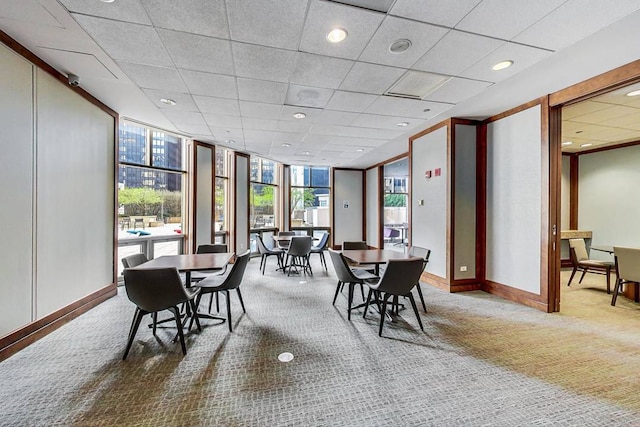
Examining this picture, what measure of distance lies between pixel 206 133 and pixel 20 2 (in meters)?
3.22

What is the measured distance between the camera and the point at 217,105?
3781 millimetres

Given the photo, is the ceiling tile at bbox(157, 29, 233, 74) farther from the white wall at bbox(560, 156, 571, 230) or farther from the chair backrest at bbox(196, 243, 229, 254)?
the white wall at bbox(560, 156, 571, 230)

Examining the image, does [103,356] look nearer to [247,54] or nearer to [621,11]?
[247,54]

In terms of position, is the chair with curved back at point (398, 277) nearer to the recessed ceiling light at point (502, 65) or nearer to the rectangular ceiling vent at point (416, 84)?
the rectangular ceiling vent at point (416, 84)

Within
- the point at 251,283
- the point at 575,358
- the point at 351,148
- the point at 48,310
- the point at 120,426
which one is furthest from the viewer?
the point at 351,148

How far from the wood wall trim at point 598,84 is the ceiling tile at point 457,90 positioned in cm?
103

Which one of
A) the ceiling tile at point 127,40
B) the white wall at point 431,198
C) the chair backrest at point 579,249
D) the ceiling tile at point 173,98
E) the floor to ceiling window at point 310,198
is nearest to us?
the ceiling tile at point 127,40

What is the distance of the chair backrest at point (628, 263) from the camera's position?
365 cm

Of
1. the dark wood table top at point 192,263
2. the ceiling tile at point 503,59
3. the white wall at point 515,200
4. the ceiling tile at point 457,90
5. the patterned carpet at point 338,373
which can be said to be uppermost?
the ceiling tile at point 457,90

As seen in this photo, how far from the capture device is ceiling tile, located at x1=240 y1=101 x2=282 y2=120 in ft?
12.3

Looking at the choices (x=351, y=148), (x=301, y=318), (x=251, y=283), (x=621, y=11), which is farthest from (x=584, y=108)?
(x=251, y=283)

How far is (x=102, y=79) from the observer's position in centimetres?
322

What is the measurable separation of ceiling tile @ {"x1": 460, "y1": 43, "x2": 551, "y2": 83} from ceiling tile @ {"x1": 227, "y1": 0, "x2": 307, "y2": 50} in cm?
183

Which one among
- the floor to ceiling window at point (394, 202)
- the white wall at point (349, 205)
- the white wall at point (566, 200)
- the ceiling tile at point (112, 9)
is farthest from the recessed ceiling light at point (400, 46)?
the white wall at point (349, 205)
